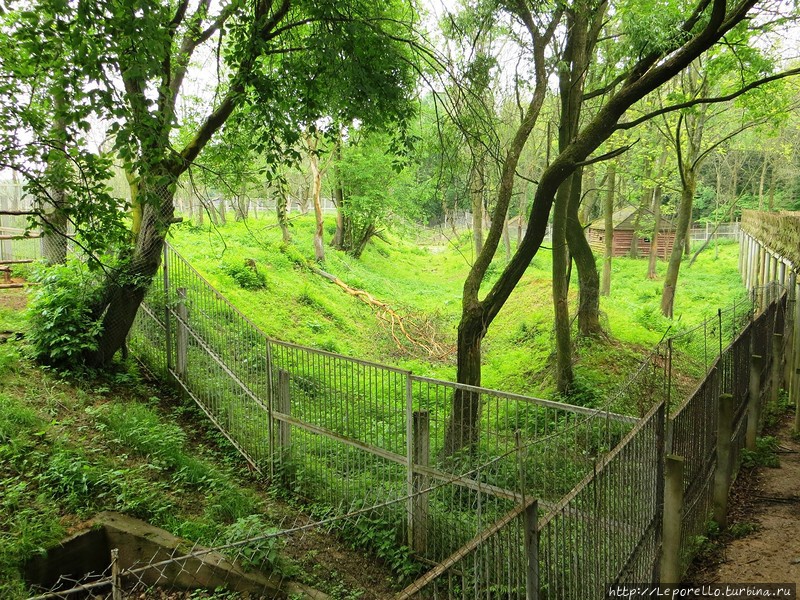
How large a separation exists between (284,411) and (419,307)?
1394 cm

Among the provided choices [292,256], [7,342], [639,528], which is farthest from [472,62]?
[292,256]

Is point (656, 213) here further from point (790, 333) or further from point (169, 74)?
point (169, 74)

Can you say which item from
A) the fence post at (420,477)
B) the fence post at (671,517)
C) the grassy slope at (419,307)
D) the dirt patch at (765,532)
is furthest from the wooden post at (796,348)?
the fence post at (420,477)

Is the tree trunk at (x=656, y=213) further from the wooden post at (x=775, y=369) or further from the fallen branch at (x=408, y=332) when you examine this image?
the wooden post at (x=775, y=369)

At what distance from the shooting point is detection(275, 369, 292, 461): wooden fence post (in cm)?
734

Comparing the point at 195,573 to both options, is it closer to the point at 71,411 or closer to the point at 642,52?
the point at 71,411

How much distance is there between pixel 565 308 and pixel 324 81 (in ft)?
19.9

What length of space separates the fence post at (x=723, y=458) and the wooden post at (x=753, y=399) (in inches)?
56.3

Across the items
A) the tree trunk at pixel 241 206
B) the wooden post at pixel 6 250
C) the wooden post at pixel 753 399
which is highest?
the tree trunk at pixel 241 206

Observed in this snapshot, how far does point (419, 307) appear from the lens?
21078 millimetres

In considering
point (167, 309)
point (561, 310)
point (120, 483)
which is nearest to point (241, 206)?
Result: point (167, 309)

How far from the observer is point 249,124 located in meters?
7.79

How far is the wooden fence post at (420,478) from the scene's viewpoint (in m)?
5.72

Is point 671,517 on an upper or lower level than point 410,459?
upper
